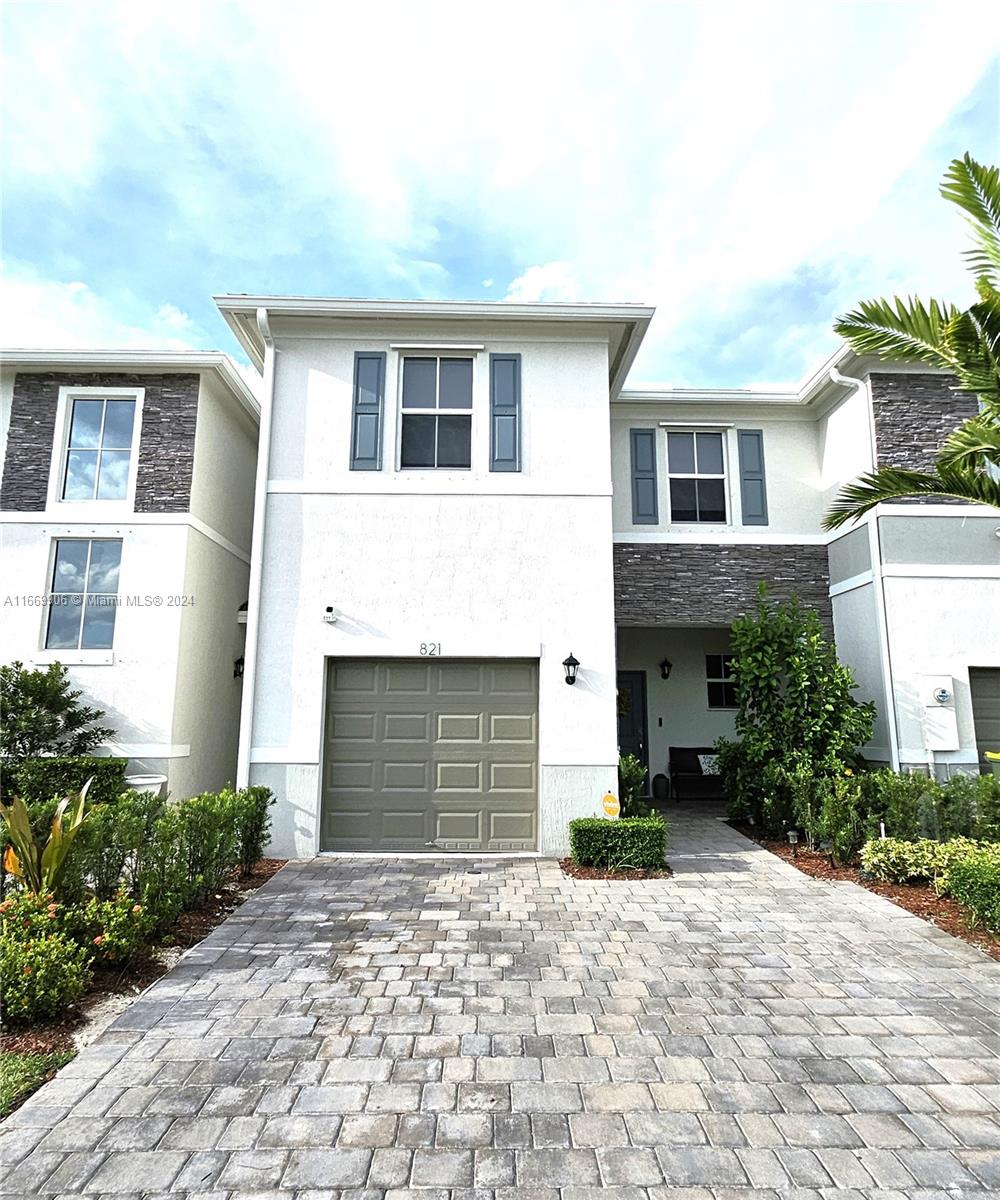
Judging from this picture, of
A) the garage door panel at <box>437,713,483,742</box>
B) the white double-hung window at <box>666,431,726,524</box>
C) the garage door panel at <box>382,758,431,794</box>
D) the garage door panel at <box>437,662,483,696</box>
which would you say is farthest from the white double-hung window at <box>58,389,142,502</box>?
the white double-hung window at <box>666,431,726,524</box>

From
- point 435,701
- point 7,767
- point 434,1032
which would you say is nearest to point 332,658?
point 435,701

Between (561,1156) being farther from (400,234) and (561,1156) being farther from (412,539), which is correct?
(400,234)

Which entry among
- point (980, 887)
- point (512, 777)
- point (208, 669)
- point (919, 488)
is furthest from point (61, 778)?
point (919, 488)

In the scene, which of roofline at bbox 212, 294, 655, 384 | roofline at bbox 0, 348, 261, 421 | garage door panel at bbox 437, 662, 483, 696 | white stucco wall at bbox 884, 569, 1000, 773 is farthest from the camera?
roofline at bbox 0, 348, 261, 421

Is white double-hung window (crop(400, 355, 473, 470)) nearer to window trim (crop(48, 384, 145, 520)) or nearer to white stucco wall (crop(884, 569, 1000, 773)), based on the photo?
window trim (crop(48, 384, 145, 520))

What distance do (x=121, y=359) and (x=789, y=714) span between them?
34.2 ft

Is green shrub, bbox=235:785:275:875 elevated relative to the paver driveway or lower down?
elevated

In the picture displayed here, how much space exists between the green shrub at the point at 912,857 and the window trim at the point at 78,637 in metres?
9.56

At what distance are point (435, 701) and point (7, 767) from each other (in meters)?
5.29

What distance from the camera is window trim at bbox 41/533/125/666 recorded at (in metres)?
9.74

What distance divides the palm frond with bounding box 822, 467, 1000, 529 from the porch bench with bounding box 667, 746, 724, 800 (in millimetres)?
6269

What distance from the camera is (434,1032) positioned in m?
4.14

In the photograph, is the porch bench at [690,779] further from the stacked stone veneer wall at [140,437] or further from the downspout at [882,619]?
the stacked stone veneer wall at [140,437]

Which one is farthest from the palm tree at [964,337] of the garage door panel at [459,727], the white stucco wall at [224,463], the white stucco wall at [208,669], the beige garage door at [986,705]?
the white stucco wall at [208,669]
